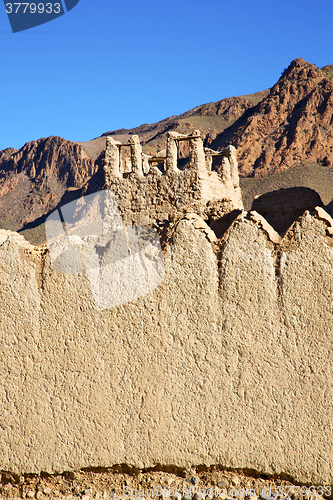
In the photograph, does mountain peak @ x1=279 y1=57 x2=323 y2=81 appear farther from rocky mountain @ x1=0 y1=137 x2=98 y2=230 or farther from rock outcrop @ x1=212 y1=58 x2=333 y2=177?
rocky mountain @ x1=0 y1=137 x2=98 y2=230

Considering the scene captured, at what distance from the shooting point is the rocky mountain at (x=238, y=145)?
164 feet

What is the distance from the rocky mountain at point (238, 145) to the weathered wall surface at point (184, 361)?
3791 centimetres

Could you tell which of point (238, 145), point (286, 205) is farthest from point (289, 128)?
point (286, 205)

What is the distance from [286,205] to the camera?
4.88 m

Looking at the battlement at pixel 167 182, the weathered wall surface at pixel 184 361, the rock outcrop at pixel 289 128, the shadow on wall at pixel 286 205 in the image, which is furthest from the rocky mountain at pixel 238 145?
the weathered wall surface at pixel 184 361

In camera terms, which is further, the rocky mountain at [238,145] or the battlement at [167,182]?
the rocky mountain at [238,145]

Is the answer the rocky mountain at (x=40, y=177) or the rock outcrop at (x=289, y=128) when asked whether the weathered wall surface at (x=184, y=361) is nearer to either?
the rock outcrop at (x=289, y=128)

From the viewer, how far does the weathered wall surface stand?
3465 mm

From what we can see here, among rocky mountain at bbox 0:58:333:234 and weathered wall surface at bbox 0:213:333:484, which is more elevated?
rocky mountain at bbox 0:58:333:234

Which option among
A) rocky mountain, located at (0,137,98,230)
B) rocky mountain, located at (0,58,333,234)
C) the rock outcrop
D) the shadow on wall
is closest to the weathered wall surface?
the shadow on wall

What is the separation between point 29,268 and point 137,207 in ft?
11.9

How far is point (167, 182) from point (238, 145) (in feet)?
157

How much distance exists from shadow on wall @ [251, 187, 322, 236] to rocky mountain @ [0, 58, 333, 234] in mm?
36437

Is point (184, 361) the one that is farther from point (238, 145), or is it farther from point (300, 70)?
point (300, 70)
